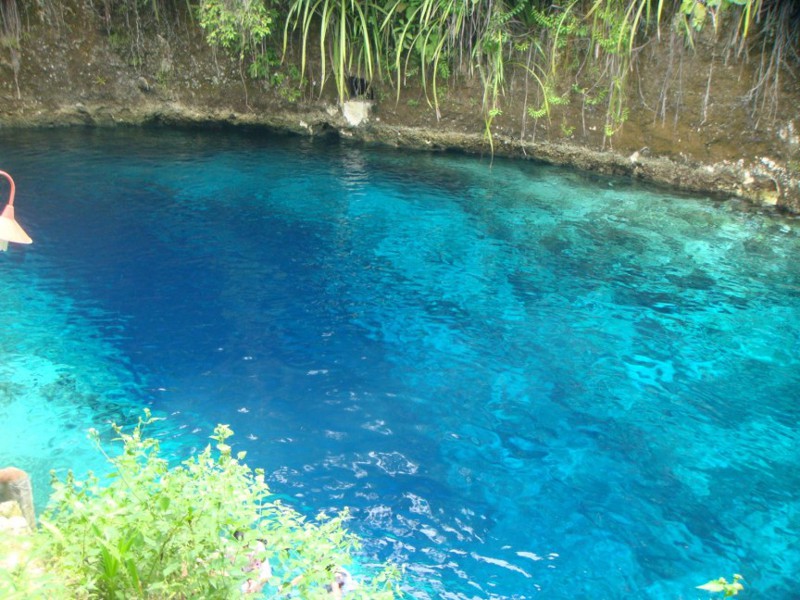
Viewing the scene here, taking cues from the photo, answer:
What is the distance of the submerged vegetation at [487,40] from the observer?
6996mm

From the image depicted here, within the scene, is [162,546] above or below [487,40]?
below

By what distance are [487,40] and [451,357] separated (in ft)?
15.4

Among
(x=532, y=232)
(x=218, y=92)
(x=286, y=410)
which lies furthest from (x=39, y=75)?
(x=286, y=410)

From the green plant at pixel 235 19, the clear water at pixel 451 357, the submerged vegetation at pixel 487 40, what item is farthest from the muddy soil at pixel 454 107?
the green plant at pixel 235 19

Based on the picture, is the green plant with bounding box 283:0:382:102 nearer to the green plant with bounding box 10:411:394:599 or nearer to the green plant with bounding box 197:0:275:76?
the green plant with bounding box 197:0:275:76

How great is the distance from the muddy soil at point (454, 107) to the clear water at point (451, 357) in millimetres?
573

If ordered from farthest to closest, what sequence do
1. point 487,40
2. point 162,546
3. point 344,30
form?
point 344,30
point 487,40
point 162,546

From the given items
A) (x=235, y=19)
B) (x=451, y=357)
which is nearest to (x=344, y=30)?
(x=235, y=19)

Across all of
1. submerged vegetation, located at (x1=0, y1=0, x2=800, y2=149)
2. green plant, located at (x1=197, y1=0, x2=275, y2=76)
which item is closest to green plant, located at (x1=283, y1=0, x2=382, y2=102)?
submerged vegetation, located at (x1=0, y1=0, x2=800, y2=149)

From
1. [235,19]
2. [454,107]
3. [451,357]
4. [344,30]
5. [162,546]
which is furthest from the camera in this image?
[454,107]

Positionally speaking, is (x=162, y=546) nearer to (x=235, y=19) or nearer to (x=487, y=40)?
(x=487, y=40)

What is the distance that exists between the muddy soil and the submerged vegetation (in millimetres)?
70

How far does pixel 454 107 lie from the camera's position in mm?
8789

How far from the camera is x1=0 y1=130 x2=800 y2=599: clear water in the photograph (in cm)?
320
